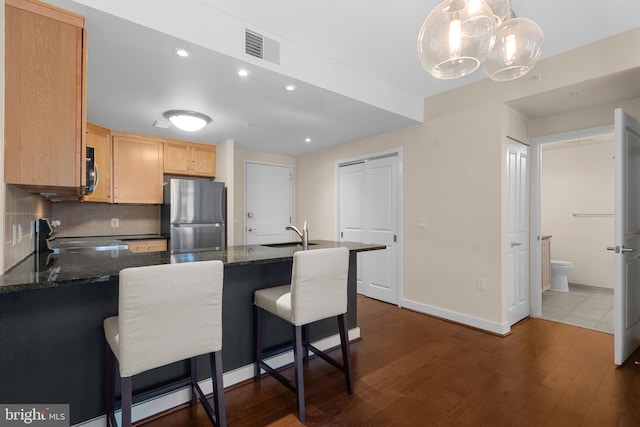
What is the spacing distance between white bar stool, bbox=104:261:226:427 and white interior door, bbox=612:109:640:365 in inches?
117

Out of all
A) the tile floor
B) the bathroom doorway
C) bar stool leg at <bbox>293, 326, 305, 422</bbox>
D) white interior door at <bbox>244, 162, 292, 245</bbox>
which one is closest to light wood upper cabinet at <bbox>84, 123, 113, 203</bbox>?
white interior door at <bbox>244, 162, 292, 245</bbox>

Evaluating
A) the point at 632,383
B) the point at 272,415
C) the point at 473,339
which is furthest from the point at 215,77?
the point at 632,383

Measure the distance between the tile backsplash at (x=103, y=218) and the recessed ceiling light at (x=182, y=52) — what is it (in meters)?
3.11

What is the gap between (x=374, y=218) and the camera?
430 centimetres

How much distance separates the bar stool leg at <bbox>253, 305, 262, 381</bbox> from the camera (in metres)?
2.13

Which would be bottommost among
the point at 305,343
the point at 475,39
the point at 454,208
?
the point at 305,343

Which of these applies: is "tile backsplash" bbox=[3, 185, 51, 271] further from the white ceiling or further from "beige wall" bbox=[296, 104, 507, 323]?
"beige wall" bbox=[296, 104, 507, 323]

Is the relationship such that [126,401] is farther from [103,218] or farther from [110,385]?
[103,218]

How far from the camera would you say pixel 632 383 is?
2.16 meters

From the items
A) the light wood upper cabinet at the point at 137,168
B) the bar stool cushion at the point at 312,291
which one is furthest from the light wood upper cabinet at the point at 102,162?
the bar stool cushion at the point at 312,291

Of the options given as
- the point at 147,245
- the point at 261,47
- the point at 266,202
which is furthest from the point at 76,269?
the point at 266,202

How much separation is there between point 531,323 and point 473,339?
3.17 feet

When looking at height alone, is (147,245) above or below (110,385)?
above

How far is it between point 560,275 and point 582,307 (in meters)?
0.85
